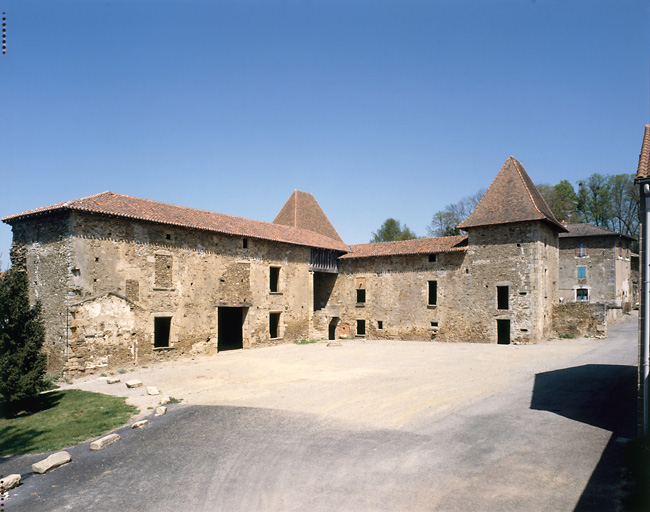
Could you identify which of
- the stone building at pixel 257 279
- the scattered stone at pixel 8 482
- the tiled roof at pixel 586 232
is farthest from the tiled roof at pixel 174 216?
the tiled roof at pixel 586 232

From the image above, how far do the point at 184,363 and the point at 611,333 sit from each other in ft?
83.4

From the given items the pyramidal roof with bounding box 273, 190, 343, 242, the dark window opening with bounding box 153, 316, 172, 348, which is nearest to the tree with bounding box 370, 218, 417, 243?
the pyramidal roof with bounding box 273, 190, 343, 242

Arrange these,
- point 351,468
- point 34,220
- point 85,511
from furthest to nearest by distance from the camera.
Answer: point 34,220 → point 351,468 → point 85,511

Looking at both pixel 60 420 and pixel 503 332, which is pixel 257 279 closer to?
pixel 60 420

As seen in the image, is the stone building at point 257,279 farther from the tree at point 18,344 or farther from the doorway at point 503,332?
the tree at point 18,344

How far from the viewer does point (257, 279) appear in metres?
24.6

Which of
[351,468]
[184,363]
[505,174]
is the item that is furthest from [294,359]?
[505,174]

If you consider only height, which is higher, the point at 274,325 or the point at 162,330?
the point at 162,330

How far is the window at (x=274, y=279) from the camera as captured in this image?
86.3 ft

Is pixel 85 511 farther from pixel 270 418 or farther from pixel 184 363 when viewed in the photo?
pixel 184 363

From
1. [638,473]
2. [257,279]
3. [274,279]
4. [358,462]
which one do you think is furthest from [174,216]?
[638,473]

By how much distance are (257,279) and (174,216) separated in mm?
5982

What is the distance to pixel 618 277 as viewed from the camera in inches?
1353

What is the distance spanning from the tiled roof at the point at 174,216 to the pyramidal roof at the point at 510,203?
10294 mm
